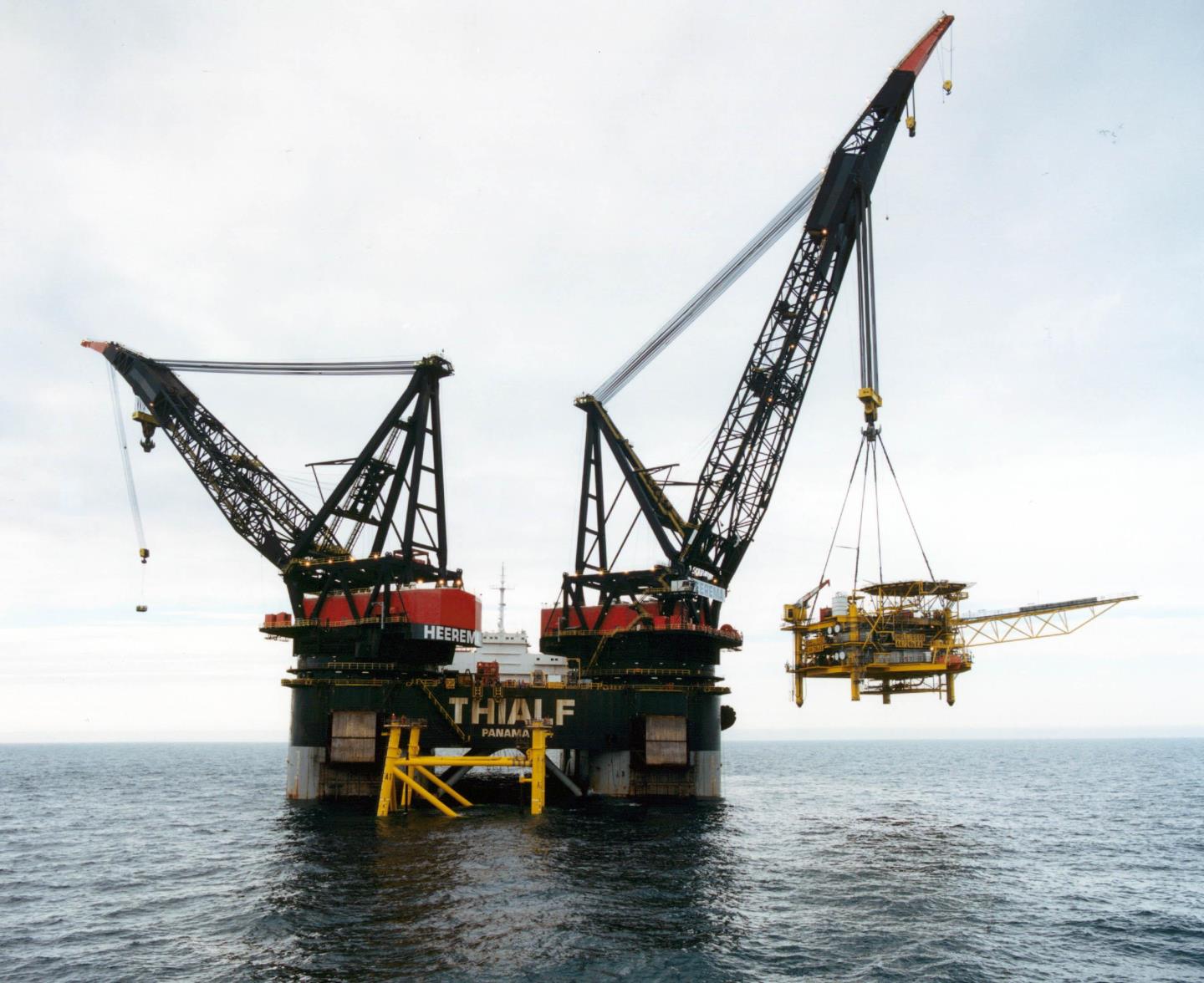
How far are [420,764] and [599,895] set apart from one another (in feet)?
76.9

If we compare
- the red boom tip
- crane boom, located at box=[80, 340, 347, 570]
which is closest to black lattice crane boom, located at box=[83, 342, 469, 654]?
crane boom, located at box=[80, 340, 347, 570]

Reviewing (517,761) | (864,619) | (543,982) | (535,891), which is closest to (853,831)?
(864,619)

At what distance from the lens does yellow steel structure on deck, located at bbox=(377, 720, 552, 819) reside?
178ft

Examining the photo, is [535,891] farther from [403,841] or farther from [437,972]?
[403,841]

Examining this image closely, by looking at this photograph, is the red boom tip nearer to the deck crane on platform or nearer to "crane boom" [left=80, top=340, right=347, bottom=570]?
the deck crane on platform

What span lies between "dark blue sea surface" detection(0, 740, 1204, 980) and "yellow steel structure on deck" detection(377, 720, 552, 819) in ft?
5.32

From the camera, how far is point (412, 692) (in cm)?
5834

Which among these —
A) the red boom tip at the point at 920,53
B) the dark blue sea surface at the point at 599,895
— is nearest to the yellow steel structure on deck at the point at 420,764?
the dark blue sea surface at the point at 599,895

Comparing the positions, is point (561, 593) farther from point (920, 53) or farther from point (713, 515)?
point (920, 53)

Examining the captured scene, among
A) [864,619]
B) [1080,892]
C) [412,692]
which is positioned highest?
[864,619]

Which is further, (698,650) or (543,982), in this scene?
(698,650)

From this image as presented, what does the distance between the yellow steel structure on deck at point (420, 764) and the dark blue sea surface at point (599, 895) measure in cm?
162

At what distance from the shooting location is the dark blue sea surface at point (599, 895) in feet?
89.5

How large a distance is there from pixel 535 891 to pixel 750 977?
451 inches
